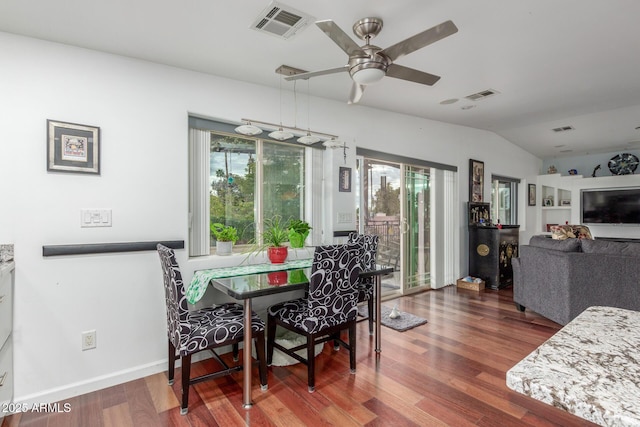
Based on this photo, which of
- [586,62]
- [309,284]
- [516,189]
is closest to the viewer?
[309,284]

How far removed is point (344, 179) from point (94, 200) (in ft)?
7.64

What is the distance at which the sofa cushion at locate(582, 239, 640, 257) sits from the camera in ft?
9.69

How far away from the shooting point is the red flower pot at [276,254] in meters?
2.92

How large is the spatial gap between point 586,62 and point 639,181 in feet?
16.9

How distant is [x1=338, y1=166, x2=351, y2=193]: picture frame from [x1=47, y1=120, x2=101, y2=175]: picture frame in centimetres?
223

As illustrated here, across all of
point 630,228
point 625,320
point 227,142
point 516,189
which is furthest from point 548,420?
point 630,228

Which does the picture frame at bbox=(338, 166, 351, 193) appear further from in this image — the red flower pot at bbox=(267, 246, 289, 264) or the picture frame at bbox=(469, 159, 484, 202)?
the picture frame at bbox=(469, 159, 484, 202)

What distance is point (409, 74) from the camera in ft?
7.18

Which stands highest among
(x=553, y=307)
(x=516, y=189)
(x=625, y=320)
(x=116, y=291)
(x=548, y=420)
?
(x=516, y=189)

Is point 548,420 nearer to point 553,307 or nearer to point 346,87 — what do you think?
point 553,307

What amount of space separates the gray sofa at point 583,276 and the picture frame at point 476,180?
1953 millimetres

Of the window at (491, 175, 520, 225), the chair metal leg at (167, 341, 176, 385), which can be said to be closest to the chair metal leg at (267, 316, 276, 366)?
the chair metal leg at (167, 341, 176, 385)

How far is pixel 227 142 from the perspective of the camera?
3.12 m

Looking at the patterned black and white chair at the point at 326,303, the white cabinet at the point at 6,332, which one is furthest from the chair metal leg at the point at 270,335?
the white cabinet at the point at 6,332
